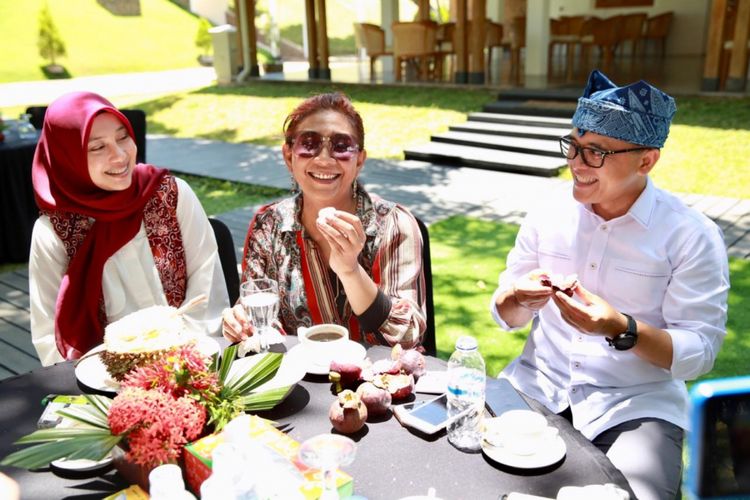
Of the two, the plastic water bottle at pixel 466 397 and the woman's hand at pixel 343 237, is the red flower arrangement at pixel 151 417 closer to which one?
the plastic water bottle at pixel 466 397

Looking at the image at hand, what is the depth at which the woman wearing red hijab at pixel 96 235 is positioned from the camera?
2.47 meters

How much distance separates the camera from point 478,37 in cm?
1279

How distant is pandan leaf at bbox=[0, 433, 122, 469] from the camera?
1.33m

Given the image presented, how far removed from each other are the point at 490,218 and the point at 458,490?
5.52 meters

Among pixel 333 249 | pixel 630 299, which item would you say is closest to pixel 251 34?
pixel 333 249

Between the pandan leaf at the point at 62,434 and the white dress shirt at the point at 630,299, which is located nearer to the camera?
the pandan leaf at the point at 62,434

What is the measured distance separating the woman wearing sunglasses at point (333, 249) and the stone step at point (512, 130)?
749 centimetres

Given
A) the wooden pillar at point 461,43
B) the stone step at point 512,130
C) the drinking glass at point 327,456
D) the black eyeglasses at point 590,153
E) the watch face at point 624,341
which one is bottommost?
the stone step at point 512,130

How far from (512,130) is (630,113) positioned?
8.20m

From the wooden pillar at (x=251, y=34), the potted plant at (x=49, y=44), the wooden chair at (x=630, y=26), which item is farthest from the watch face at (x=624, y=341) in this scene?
the potted plant at (x=49, y=44)

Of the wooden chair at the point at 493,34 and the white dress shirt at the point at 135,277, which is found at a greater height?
the wooden chair at the point at 493,34

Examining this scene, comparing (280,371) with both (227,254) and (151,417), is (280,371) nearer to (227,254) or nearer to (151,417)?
(151,417)

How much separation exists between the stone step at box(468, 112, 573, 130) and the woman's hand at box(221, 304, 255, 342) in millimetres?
8366

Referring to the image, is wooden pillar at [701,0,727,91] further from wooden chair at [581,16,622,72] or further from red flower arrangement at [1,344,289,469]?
red flower arrangement at [1,344,289,469]
